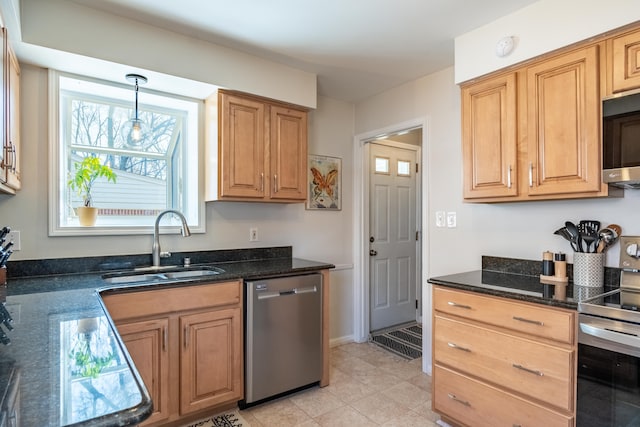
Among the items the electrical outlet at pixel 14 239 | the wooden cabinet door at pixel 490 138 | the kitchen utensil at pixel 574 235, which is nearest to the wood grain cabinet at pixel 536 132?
the wooden cabinet door at pixel 490 138

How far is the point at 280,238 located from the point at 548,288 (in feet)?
6.75

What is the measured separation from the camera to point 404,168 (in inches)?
166

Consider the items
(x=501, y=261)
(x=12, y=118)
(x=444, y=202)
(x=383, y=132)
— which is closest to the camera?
(x=12, y=118)

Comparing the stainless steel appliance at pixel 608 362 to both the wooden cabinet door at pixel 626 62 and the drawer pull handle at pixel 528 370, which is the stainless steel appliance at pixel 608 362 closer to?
the drawer pull handle at pixel 528 370

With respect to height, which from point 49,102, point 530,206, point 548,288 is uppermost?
point 49,102

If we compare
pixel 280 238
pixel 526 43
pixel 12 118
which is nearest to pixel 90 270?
pixel 12 118

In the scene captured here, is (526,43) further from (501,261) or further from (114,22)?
(114,22)

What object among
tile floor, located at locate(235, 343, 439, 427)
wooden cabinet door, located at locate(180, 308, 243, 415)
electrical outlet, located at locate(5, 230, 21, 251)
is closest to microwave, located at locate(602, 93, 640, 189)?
tile floor, located at locate(235, 343, 439, 427)

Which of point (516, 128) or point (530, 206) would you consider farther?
point (530, 206)

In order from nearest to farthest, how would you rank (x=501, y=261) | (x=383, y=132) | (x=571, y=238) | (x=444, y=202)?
(x=571, y=238) → (x=501, y=261) → (x=444, y=202) → (x=383, y=132)

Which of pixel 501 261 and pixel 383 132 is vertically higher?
pixel 383 132

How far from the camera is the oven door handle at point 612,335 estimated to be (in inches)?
54.3

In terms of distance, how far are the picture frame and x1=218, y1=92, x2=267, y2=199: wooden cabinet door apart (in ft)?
2.50

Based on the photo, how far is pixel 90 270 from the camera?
2.32 m
